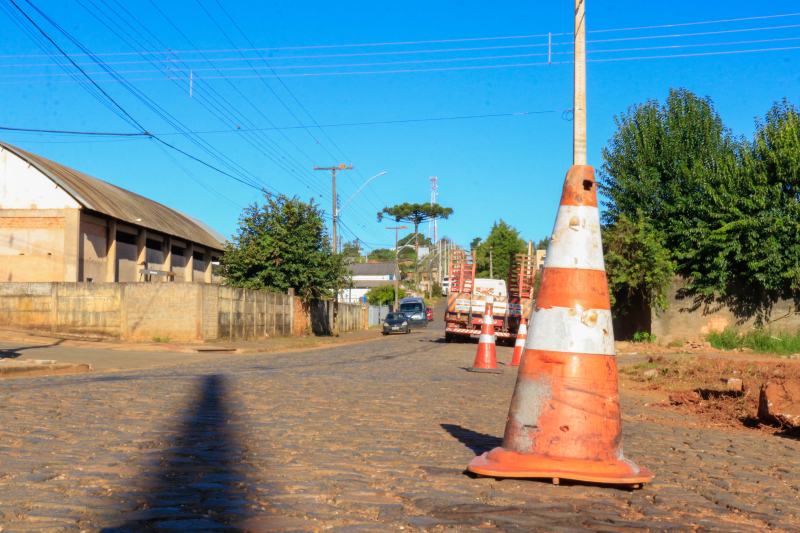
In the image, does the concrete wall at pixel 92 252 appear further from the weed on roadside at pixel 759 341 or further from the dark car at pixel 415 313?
the weed on roadside at pixel 759 341

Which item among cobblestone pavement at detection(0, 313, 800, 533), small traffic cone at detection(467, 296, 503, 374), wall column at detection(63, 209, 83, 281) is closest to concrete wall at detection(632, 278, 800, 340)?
small traffic cone at detection(467, 296, 503, 374)

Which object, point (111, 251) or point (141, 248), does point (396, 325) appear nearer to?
point (141, 248)

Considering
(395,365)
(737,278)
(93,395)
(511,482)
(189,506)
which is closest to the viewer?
(189,506)

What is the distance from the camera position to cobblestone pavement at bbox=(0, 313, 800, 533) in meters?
3.38

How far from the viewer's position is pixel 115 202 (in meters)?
31.6

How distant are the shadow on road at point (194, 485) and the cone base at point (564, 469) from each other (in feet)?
5.03

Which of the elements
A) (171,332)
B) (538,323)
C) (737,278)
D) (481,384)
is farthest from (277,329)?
(538,323)

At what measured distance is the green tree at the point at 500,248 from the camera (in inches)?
4104

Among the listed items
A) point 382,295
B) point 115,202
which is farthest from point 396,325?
point 382,295

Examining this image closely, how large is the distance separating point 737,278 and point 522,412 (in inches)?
738

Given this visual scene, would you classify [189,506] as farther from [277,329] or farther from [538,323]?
[277,329]

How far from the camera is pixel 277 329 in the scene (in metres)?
30.7

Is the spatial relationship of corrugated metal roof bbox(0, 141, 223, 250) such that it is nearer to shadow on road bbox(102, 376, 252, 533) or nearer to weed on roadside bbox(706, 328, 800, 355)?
weed on roadside bbox(706, 328, 800, 355)

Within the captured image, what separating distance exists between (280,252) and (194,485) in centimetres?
2863
